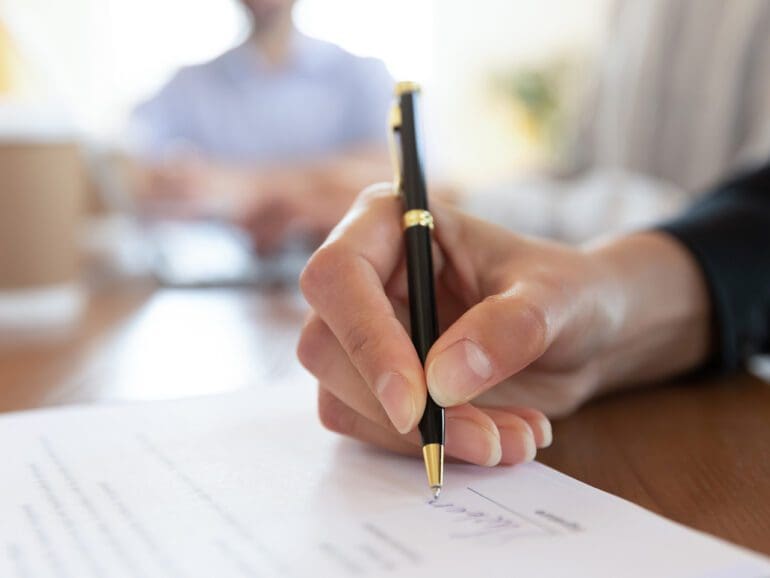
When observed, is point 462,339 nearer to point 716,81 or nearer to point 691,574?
point 691,574

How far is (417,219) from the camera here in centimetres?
41

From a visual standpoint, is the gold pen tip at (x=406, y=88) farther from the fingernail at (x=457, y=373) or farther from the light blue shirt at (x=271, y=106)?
the light blue shirt at (x=271, y=106)

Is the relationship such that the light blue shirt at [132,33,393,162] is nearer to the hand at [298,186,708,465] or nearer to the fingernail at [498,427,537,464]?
the hand at [298,186,708,465]

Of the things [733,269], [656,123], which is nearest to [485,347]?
[733,269]

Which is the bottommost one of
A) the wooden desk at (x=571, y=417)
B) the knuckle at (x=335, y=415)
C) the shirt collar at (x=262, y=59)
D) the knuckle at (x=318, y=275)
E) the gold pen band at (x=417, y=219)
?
the wooden desk at (x=571, y=417)

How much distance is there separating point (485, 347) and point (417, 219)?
97 mm

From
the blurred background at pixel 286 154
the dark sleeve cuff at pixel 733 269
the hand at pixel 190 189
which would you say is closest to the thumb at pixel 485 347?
the dark sleeve cuff at pixel 733 269

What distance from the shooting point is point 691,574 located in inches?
9.7

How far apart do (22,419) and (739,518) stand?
0.33m

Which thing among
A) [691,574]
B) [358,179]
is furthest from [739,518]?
[358,179]

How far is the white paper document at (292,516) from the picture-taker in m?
0.26

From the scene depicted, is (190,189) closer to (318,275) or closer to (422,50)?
(318,275)

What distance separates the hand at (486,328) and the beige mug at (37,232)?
460 millimetres

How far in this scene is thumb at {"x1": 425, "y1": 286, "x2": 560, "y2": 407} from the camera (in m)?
0.33
